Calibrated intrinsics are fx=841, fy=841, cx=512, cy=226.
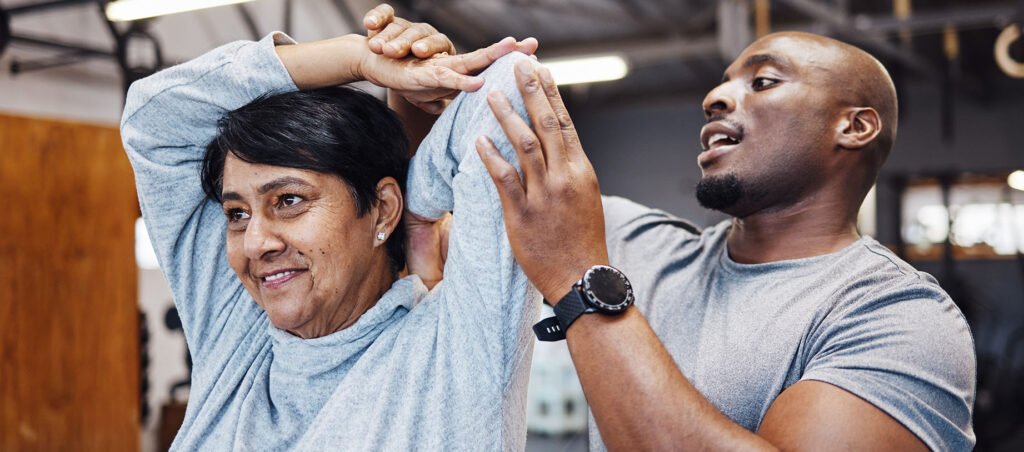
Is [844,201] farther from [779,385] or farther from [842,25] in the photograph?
[842,25]

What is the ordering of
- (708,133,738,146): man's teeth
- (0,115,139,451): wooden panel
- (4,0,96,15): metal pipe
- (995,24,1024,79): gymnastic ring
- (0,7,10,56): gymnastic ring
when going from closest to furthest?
(708,133,738,146): man's teeth → (995,24,1024,79): gymnastic ring → (0,115,139,451): wooden panel → (4,0,96,15): metal pipe → (0,7,10,56): gymnastic ring

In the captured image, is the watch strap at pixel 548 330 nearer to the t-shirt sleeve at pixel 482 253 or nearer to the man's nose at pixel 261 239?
the t-shirt sleeve at pixel 482 253

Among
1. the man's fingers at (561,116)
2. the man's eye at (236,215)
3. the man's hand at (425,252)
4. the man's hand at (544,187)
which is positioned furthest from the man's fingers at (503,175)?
the man's eye at (236,215)

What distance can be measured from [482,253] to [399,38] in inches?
14.6

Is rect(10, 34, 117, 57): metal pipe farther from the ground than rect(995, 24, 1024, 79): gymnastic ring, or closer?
farther from the ground

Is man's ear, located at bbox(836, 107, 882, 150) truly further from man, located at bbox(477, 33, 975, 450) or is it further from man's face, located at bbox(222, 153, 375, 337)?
man's face, located at bbox(222, 153, 375, 337)

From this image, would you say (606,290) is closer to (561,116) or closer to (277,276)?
(561,116)

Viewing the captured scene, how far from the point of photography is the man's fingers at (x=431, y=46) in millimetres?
1293

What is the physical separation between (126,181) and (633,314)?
4.18m

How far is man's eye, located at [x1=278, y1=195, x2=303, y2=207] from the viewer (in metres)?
1.28

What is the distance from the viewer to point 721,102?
71.7 inches

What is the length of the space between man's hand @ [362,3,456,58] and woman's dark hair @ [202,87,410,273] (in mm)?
107

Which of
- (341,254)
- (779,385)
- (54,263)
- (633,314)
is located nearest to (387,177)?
(341,254)

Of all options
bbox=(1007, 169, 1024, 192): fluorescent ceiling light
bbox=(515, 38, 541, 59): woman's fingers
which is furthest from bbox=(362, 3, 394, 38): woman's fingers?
bbox=(1007, 169, 1024, 192): fluorescent ceiling light
